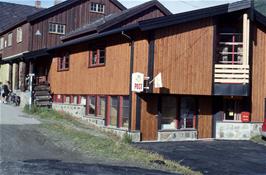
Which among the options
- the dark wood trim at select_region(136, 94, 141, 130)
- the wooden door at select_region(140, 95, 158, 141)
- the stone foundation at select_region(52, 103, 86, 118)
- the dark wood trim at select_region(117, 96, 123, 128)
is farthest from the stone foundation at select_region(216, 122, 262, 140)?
the stone foundation at select_region(52, 103, 86, 118)

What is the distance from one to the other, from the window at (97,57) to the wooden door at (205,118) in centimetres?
538

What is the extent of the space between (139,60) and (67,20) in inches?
671

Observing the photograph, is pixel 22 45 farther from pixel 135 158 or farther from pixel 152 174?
pixel 152 174

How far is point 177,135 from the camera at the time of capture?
22.0 m

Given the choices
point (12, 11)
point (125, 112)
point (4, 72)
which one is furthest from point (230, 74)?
point (12, 11)

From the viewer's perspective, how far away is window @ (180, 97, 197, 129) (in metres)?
22.4

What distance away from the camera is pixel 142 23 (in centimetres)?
1984

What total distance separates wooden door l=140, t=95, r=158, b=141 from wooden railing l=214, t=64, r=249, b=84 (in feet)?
10.5

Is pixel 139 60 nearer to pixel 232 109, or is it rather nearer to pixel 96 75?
pixel 96 75

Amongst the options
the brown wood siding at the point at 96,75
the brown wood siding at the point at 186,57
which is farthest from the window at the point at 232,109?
the brown wood siding at the point at 96,75

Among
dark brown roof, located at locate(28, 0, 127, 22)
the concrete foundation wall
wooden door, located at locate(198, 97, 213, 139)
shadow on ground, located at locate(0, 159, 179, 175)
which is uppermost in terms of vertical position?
dark brown roof, located at locate(28, 0, 127, 22)

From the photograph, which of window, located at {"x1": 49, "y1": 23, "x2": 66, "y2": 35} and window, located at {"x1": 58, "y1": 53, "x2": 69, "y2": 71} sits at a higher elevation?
window, located at {"x1": 49, "y1": 23, "x2": 66, "y2": 35}

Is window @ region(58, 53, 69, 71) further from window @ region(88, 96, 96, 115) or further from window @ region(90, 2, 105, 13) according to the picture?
window @ region(90, 2, 105, 13)

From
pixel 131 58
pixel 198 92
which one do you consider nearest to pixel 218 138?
pixel 198 92
